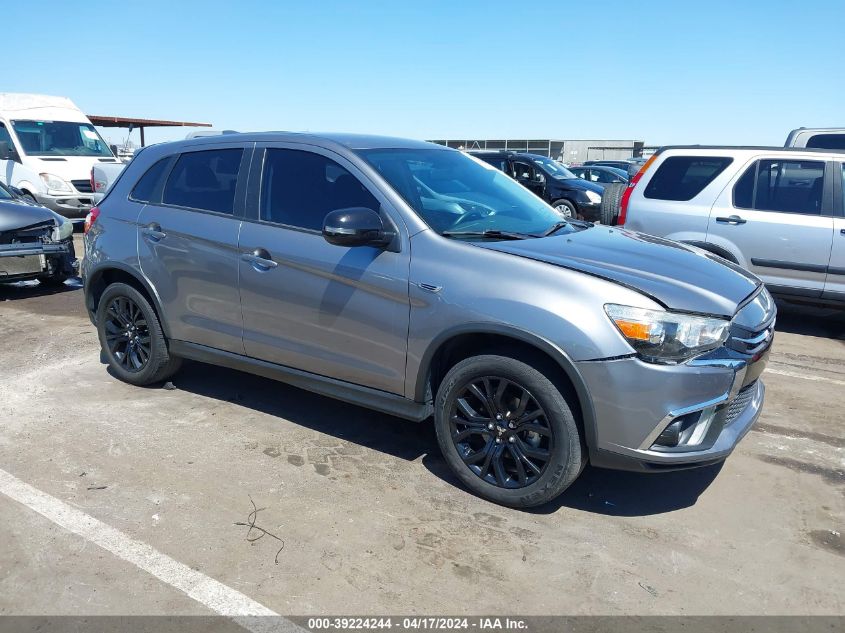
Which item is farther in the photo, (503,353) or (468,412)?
(468,412)

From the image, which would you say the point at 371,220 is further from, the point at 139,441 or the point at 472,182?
the point at 139,441

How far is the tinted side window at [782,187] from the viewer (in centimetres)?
670

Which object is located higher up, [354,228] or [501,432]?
[354,228]

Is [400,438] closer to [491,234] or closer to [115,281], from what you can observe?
[491,234]

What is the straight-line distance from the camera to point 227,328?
439 cm

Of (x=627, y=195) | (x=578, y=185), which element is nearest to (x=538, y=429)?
(x=627, y=195)

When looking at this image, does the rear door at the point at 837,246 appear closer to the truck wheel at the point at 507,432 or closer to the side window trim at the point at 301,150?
the truck wheel at the point at 507,432

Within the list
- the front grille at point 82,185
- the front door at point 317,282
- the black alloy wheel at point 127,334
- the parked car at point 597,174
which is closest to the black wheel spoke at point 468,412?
the front door at point 317,282

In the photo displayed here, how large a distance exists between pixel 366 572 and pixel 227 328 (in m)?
2.02

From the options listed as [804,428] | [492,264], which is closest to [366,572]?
[492,264]

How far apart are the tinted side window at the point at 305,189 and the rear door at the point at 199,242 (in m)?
0.22

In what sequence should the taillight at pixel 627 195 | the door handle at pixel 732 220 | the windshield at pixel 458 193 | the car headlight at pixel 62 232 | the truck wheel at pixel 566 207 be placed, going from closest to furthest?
the windshield at pixel 458 193, the door handle at pixel 732 220, the taillight at pixel 627 195, the car headlight at pixel 62 232, the truck wheel at pixel 566 207

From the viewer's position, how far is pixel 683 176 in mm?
7223

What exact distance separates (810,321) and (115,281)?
6.94 metres
